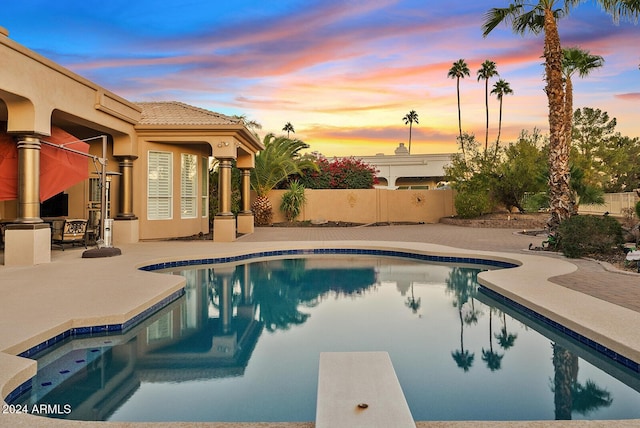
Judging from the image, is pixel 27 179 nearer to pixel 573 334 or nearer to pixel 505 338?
pixel 505 338

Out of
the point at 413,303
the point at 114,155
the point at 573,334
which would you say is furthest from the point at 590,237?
the point at 114,155

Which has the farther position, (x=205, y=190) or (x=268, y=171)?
(x=268, y=171)

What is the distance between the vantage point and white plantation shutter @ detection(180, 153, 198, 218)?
16361 mm

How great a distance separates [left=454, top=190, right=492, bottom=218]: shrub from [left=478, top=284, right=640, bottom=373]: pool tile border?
16.7 m

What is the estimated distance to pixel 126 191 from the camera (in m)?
14.3

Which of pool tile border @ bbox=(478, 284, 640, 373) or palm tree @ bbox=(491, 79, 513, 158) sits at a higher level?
palm tree @ bbox=(491, 79, 513, 158)

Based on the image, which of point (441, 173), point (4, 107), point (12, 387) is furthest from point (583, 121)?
point (12, 387)

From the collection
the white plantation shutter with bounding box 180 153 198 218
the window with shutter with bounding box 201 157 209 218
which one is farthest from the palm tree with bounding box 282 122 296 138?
the white plantation shutter with bounding box 180 153 198 218

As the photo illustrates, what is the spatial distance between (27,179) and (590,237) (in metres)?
13.2

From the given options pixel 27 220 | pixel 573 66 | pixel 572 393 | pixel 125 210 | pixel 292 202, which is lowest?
pixel 572 393

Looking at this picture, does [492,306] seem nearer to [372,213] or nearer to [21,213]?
[21,213]

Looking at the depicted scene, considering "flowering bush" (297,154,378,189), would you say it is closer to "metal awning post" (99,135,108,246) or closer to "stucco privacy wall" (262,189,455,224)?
"stucco privacy wall" (262,189,455,224)

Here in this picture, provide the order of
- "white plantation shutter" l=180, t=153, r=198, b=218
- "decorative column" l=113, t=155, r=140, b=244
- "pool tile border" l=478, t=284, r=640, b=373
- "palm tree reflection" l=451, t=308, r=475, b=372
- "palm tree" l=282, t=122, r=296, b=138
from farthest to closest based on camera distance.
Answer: "palm tree" l=282, t=122, r=296, b=138 < "white plantation shutter" l=180, t=153, r=198, b=218 < "decorative column" l=113, t=155, r=140, b=244 < "palm tree reflection" l=451, t=308, r=475, b=372 < "pool tile border" l=478, t=284, r=640, b=373

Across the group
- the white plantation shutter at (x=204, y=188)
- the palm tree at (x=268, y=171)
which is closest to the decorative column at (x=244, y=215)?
the white plantation shutter at (x=204, y=188)
